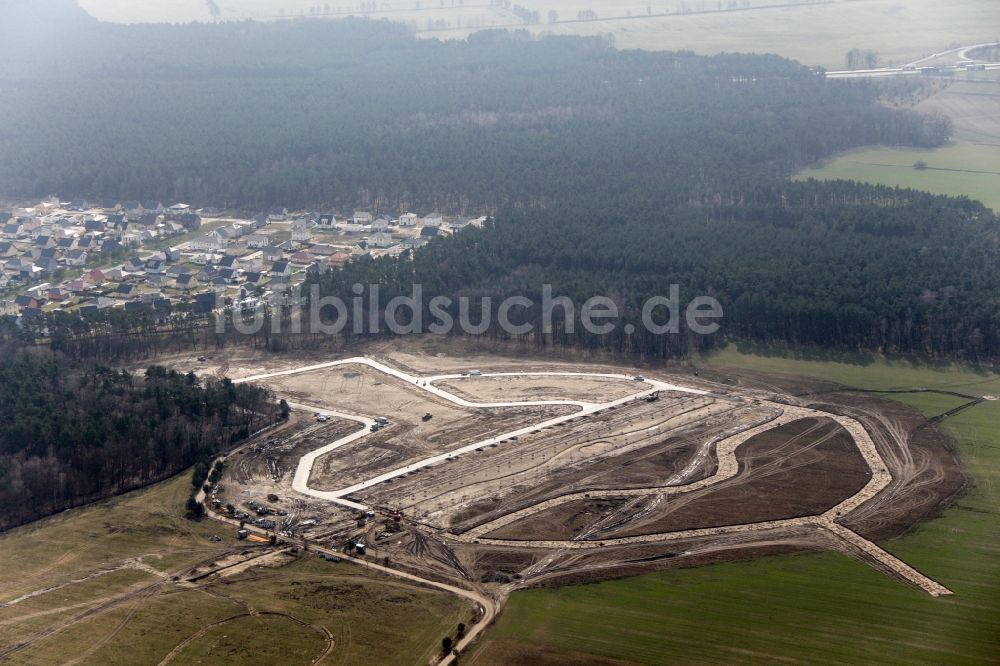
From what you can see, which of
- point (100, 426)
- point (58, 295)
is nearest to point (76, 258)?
point (58, 295)

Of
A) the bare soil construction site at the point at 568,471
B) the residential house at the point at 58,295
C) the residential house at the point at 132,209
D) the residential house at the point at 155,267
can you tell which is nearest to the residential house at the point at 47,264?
the residential house at the point at 58,295

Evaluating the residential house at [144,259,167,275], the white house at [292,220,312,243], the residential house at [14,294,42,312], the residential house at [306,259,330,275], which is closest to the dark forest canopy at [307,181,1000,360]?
the residential house at [306,259,330,275]

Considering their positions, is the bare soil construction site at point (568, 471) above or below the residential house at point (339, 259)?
below

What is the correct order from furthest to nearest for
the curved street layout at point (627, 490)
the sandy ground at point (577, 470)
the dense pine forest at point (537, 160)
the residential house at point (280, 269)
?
the residential house at point (280, 269), the dense pine forest at point (537, 160), the curved street layout at point (627, 490), the sandy ground at point (577, 470)

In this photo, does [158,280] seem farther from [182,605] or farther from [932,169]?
[932,169]

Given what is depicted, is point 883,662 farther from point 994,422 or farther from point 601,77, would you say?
point 601,77

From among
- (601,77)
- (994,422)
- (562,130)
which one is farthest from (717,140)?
(994,422)

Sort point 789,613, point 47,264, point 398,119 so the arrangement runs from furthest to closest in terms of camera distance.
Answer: point 398,119
point 47,264
point 789,613

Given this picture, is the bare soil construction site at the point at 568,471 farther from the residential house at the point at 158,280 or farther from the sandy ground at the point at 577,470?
the residential house at the point at 158,280
